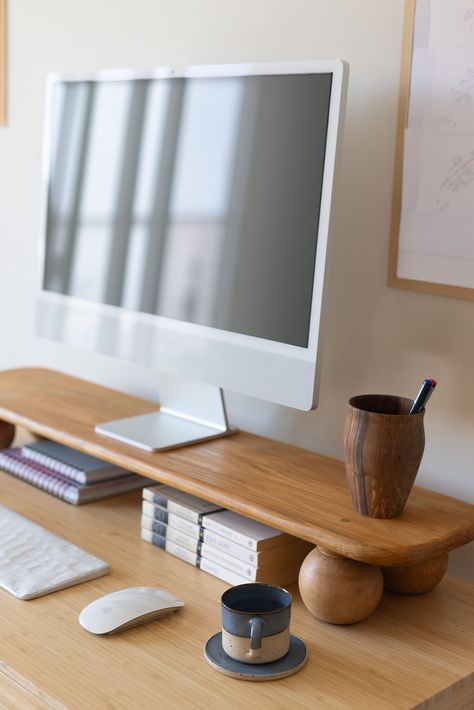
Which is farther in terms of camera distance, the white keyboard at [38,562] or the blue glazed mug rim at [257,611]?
the white keyboard at [38,562]

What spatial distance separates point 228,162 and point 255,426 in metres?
0.51

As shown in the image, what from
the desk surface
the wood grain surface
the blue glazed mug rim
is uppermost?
the wood grain surface

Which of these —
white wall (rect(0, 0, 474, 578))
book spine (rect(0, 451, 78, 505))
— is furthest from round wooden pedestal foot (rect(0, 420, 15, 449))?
white wall (rect(0, 0, 474, 578))

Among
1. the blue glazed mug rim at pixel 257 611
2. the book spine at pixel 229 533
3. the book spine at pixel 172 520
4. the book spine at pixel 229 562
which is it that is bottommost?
the book spine at pixel 229 562

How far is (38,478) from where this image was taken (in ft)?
5.53

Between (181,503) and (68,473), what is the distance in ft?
1.03

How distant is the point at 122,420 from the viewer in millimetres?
1639

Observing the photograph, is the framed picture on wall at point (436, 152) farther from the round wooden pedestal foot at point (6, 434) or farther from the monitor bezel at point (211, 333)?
the round wooden pedestal foot at point (6, 434)

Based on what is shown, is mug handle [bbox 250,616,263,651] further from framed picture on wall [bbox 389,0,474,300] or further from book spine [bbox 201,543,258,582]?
framed picture on wall [bbox 389,0,474,300]

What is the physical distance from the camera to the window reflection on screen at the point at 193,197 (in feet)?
4.38

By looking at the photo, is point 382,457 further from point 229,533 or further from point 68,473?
point 68,473

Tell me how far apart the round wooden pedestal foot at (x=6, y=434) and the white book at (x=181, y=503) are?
1.58ft

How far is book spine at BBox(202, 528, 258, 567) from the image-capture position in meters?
1.30

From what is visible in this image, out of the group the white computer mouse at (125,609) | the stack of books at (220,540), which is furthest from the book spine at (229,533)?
the white computer mouse at (125,609)
